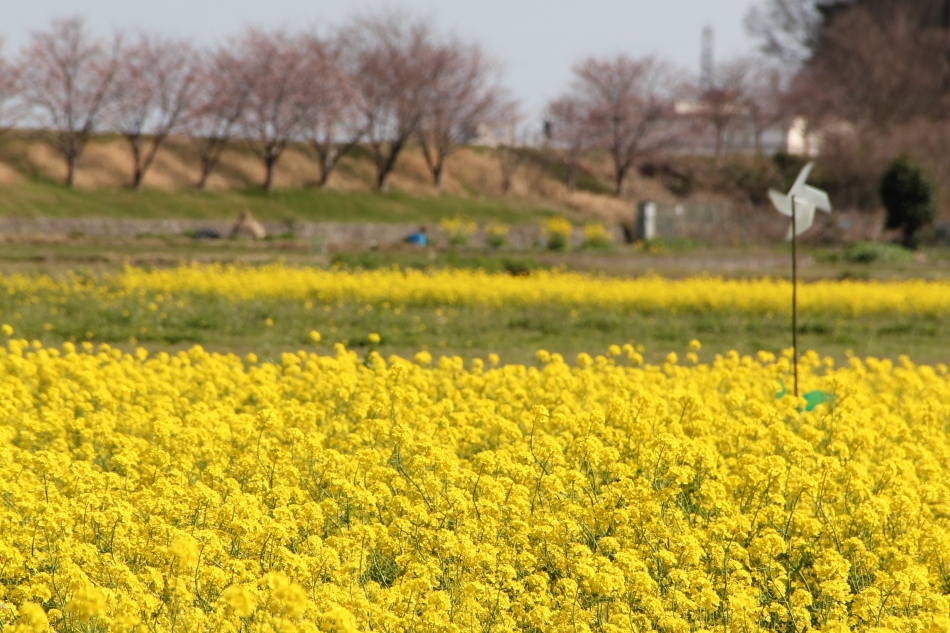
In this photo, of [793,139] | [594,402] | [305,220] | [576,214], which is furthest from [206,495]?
[793,139]

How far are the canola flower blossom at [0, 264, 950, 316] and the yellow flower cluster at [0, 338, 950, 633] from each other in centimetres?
900

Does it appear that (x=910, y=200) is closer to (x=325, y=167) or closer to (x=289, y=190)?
(x=289, y=190)

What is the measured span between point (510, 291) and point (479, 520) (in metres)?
11.4

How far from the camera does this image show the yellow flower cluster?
3414 mm

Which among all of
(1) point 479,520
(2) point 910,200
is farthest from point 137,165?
(1) point 479,520

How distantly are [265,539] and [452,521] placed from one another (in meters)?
0.75

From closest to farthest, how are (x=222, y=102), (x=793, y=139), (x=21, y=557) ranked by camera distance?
(x=21, y=557) → (x=222, y=102) → (x=793, y=139)

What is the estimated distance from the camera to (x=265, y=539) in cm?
381

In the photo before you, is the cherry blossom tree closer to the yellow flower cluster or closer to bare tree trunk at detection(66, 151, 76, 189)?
bare tree trunk at detection(66, 151, 76, 189)

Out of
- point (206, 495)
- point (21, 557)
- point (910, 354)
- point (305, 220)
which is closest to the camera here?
point (21, 557)

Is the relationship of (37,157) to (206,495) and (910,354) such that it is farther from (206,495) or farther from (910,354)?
(206,495)

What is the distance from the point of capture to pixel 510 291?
50.5 ft

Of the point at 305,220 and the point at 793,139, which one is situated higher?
the point at 793,139

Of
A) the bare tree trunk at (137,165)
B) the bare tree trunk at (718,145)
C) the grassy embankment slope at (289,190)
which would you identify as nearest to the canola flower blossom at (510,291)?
the grassy embankment slope at (289,190)
